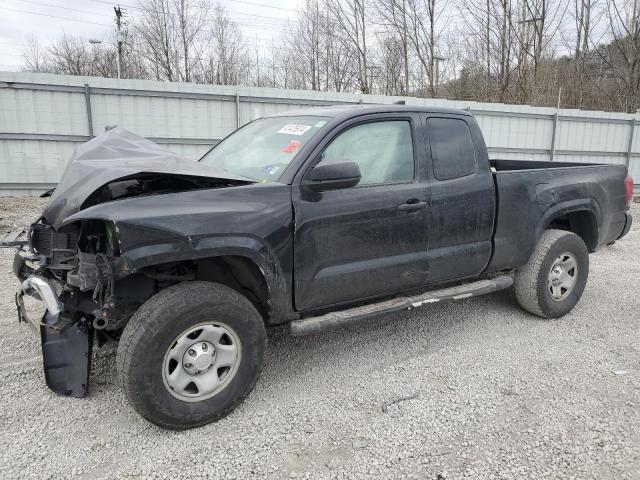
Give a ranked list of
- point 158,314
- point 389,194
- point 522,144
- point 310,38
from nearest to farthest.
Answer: point 158,314 → point 389,194 → point 522,144 → point 310,38

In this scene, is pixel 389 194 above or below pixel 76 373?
above

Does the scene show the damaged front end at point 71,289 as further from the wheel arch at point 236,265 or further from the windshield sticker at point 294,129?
the windshield sticker at point 294,129

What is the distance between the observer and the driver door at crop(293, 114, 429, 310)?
3199 mm

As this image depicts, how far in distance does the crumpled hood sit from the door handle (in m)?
1.12

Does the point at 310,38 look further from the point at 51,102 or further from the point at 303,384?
the point at 303,384

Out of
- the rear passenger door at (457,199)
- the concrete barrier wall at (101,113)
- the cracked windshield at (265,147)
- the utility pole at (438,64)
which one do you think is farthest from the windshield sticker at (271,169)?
the utility pole at (438,64)

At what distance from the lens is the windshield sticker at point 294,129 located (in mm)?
3531

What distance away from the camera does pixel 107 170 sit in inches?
115

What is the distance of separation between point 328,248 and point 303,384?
0.97 m

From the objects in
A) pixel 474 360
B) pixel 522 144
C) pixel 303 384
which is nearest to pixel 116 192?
pixel 303 384

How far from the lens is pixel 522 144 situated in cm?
1448

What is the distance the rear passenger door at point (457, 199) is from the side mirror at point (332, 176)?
34.4 inches

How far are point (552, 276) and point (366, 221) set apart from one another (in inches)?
87.0

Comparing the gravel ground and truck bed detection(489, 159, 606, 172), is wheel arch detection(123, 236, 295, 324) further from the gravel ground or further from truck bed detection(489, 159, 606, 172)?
truck bed detection(489, 159, 606, 172)
